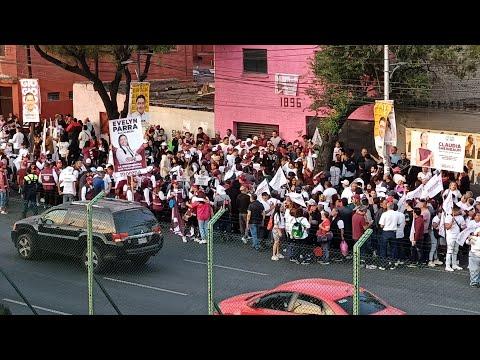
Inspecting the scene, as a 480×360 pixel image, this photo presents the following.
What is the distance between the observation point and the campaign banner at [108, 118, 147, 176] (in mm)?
15938

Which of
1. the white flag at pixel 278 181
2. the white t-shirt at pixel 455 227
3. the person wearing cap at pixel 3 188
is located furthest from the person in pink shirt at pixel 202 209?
the white t-shirt at pixel 455 227

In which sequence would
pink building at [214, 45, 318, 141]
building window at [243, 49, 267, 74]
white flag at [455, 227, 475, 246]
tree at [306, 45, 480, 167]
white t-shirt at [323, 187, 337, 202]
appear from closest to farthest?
white flag at [455, 227, 475, 246] → white t-shirt at [323, 187, 337, 202] → tree at [306, 45, 480, 167] → pink building at [214, 45, 318, 141] → building window at [243, 49, 267, 74]

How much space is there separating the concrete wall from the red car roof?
53.2 feet

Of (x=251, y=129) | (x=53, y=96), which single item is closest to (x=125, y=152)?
(x=251, y=129)

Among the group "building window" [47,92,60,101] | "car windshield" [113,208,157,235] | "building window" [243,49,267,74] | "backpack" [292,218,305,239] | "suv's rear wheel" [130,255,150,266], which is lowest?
"suv's rear wheel" [130,255,150,266]

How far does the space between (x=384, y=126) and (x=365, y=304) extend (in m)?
8.66

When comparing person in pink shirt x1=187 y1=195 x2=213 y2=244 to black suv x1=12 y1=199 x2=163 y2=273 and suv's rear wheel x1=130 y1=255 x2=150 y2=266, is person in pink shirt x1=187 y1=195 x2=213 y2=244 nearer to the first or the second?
black suv x1=12 y1=199 x2=163 y2=273

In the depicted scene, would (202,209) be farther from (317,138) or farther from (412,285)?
(317,138)

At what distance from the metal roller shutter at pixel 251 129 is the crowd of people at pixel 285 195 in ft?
10.4

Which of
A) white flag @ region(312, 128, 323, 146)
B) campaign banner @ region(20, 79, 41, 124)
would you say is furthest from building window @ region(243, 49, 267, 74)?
campaign banner @ region(20, 79, 41, 124)

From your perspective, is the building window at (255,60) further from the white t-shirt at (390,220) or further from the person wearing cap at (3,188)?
the white t-shirt at (390,220)

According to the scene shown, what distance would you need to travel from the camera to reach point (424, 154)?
17453 mm
